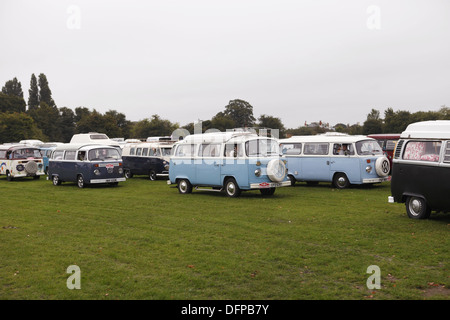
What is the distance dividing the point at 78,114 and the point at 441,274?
95.2 metres

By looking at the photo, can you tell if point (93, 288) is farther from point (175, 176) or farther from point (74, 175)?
point (74, 175)

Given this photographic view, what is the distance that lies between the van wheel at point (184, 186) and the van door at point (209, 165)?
689 millimetres

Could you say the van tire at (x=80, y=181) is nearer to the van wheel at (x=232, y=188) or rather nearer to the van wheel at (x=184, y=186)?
the van wheel at (x=184, y=186)

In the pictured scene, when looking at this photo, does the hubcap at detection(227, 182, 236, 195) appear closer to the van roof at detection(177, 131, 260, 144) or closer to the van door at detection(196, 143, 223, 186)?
the van door at detection(196, 143, 223, 186)

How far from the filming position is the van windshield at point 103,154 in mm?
22558

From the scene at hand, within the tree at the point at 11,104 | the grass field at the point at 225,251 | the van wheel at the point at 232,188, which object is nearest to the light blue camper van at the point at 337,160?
the van wheel at the point at 232,188

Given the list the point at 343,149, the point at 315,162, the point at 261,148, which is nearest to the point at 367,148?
the point at 343,149

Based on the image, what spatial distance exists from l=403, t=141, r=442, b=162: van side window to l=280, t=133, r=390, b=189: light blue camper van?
21.5 feet

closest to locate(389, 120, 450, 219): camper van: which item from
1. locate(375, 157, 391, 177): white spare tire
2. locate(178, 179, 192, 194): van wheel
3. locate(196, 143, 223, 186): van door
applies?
locate(375, 157, 391, 177): white spare tire

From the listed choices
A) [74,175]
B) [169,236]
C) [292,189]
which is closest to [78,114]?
[74,175]

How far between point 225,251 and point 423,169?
5702mm
